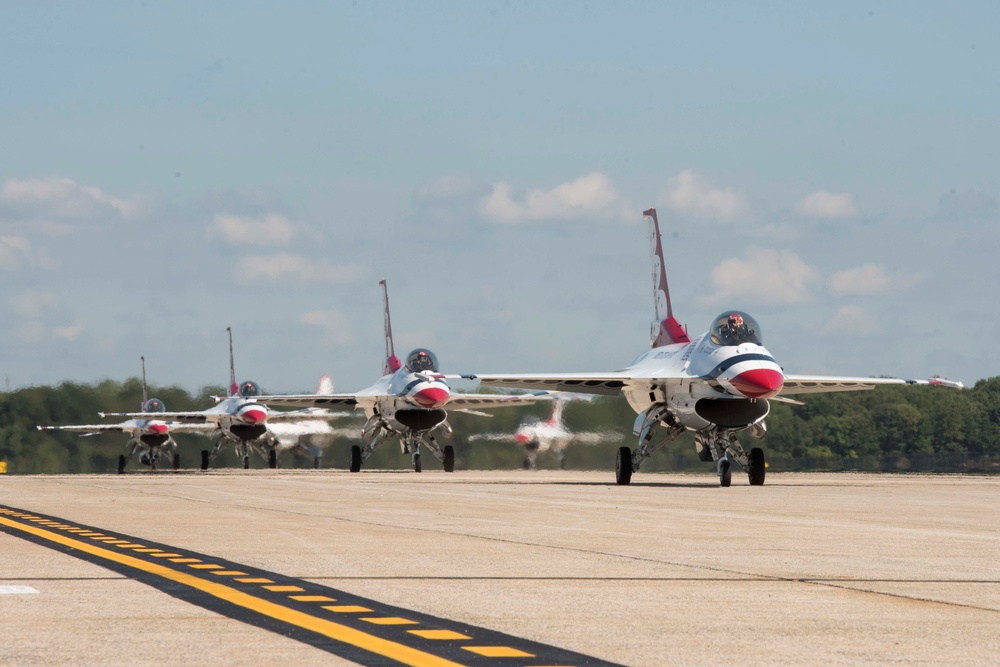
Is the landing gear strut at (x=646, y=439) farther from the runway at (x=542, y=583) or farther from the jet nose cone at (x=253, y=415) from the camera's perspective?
the jet nose cone at (x=253, y=415)

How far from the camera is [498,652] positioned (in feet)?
25.2

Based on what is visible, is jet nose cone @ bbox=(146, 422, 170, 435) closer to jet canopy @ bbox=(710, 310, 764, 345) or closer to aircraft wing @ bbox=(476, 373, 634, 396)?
aircraft wing @ bbox=(476, 373, 634, 396)

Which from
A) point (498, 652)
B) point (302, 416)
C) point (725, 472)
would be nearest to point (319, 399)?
point (302, 416)

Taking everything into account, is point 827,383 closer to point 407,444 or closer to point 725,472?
point 725,472

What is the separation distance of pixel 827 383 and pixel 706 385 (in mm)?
5472

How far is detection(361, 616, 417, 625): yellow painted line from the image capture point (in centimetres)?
888

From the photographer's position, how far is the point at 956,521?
802 inches

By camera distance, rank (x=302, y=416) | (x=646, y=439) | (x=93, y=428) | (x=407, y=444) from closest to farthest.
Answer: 1. (x=646, y=439)
2. (x=407, y=444)
3. (x=302, y=416)
4. (x=93, y=428)

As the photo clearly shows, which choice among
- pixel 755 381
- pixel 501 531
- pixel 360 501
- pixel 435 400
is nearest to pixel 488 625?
pixel 501 531

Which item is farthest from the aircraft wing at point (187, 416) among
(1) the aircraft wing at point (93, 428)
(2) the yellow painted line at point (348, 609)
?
(2) the yellow painted line at point (348, 609)

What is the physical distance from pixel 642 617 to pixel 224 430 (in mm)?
60076

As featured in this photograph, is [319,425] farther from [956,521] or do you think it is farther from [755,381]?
[956,521]

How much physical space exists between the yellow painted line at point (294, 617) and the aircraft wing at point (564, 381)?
23335 millimetres

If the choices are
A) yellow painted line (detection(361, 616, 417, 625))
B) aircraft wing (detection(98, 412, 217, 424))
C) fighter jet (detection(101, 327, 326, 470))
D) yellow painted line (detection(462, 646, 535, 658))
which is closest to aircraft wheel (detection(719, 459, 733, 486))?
yellow painted line (detection(361, 616, 417, 625))
